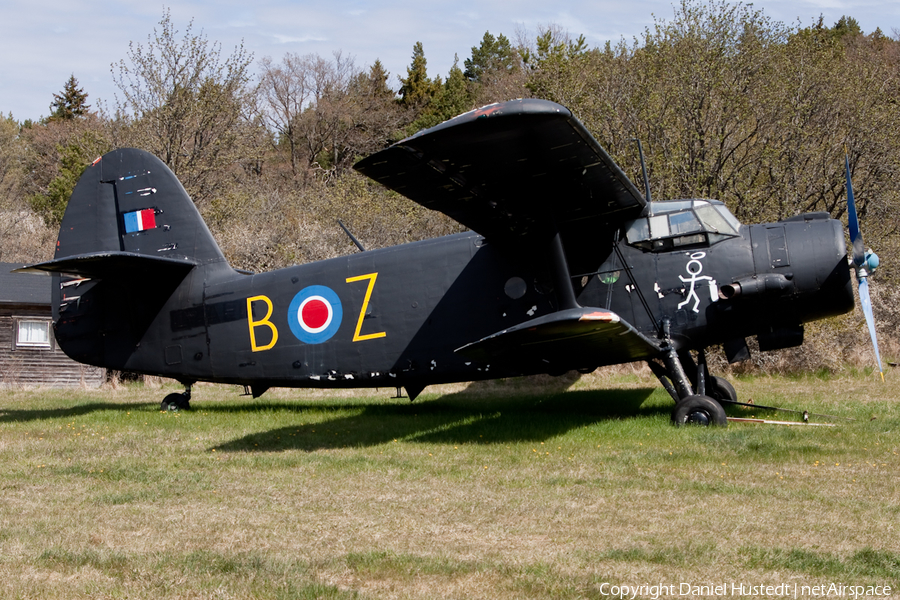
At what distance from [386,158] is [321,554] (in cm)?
413

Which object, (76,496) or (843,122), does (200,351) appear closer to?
(76,496)

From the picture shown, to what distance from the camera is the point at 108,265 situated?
1132 cm

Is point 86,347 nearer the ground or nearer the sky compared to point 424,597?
nearer the sky

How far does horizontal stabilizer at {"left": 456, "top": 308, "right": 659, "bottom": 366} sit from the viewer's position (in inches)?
310

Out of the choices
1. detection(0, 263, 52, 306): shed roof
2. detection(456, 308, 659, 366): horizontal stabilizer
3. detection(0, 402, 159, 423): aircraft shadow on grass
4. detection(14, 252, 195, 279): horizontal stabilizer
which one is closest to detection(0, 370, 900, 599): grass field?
detection(0, 402, 159, 423): aircraft shadow on grass

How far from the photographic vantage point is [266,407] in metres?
13.9

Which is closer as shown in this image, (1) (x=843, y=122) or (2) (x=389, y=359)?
(2) (x=389, y=359)

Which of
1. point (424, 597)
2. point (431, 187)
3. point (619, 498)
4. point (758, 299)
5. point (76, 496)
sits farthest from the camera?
point (758, 299)

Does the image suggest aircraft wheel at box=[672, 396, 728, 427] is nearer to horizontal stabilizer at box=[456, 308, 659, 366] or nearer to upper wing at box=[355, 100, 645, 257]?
horizontal stabilizer at box=[456, 308, 659, 366]

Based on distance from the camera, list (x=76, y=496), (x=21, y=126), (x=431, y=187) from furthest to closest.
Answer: (x=21, y=126)
(x=431, y=187)
(x=76, y=496)

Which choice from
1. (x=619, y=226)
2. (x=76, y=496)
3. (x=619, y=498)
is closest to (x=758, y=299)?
(x=619, y=226)

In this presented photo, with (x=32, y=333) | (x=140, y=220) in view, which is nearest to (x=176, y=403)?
(x=140, y=220)

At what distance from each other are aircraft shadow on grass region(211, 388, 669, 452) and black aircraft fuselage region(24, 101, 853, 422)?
28.7 inches

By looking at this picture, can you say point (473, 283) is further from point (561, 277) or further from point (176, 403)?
point (176, 403)
